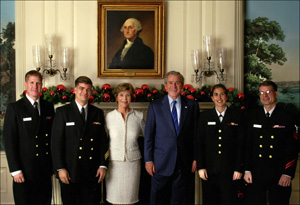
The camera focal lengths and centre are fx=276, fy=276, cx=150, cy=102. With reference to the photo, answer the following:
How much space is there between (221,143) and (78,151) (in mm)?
1547

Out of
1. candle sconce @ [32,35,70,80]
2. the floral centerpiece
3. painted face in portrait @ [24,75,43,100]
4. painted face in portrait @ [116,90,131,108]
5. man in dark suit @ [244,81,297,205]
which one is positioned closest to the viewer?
man in dark suit @ [244,81,297,205]

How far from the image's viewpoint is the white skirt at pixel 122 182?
3133 millimetres

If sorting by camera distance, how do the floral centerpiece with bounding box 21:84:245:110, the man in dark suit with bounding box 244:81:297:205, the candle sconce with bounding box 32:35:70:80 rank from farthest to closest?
1. the candle sconce with bounding box 32:35:70:80
2. the floral centerpiece with bounding box 21:84:245:110
3. the man in dark suit with bounding box 244:81:297:205

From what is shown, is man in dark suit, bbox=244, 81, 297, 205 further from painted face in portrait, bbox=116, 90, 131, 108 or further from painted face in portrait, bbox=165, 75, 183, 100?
painted face in portrait, bbox=116, 90, 131, 108

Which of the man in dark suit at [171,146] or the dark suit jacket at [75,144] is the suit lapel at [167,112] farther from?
the dark suit jacket at [75,144]

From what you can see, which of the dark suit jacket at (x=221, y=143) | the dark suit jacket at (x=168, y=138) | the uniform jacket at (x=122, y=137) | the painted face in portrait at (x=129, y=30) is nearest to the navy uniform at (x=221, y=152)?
the dark suit jacket at (x=221, y=143)

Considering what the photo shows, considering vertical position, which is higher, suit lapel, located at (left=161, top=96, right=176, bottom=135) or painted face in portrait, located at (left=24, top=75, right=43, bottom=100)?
painted face in portrait, located at (left=24, top=75, right=43, bottom=100)

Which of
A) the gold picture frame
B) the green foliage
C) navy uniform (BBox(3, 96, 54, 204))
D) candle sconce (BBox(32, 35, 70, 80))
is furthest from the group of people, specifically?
the green foliage

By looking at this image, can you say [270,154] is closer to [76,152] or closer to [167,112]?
[167,112]

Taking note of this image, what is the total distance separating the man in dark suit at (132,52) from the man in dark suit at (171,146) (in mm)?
1510

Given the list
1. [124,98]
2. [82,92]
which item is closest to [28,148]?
[82,92]

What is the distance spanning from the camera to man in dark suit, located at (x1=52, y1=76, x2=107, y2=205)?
116 inches

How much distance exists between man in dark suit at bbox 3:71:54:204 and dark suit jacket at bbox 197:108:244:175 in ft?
5.68

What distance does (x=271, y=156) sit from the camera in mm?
2945
